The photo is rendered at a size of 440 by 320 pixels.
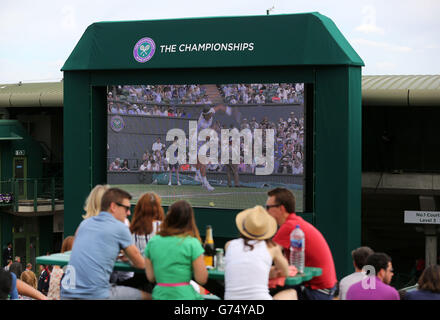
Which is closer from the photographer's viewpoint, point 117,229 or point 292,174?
point 117,229

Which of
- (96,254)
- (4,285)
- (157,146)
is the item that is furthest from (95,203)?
(157,146)

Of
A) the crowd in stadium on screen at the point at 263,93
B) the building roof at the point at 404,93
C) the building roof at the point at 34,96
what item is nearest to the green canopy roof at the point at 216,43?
the crowd in stadium on screen at the point at 263,93

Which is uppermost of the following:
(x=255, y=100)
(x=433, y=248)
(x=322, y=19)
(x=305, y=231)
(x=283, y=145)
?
(x=322, y=19)

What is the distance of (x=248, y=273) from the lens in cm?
553

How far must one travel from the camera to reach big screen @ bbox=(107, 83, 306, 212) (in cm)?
1516

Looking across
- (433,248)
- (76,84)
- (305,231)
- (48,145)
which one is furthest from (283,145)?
(48,145)

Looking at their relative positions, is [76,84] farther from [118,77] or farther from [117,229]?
[117,229]

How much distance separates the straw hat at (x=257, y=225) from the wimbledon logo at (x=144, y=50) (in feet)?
35.1

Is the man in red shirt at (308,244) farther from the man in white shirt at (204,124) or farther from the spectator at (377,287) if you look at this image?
the man in white shirt at (204,124)

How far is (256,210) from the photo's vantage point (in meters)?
5.82

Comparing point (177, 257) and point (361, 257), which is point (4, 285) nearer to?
point (177, 257)

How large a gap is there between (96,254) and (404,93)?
15115 millimetres

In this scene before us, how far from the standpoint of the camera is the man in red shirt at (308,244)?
253 inches

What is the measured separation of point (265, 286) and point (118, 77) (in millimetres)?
11463
